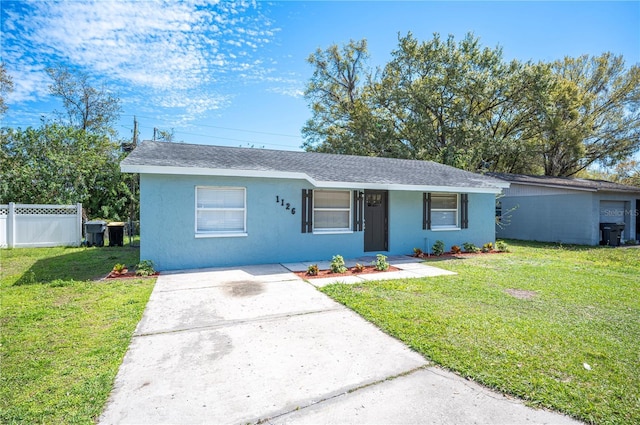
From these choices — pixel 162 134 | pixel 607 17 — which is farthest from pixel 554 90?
pixel 162 134

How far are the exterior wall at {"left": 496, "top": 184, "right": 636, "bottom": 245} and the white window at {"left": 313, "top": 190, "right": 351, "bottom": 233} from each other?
11.1 meters

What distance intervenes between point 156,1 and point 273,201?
20.3 feet

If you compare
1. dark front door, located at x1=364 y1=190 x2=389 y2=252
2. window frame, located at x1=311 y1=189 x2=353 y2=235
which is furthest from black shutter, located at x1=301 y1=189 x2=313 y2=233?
dark front door, located at x1=364 y1=190 x2=389 y2=252

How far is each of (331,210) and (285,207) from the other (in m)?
1.60

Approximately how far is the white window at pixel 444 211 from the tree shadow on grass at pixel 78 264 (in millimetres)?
9891

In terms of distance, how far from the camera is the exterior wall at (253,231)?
7.96 m

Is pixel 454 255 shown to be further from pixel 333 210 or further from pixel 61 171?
pixel 61 171

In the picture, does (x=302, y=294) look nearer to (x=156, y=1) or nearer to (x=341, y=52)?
(x=156, y=1)

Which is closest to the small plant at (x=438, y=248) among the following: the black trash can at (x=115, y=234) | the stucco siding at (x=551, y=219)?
the stucco siding at (x=551, y=219)

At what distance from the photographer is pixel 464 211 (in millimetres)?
12070

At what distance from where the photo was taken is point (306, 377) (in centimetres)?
312

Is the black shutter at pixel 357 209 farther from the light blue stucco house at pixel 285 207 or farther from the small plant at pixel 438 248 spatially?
the small plant at pixel 438 248

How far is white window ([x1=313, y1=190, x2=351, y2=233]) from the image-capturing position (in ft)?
32.5

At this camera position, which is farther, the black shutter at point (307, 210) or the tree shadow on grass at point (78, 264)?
the black shutter at point (307, 210)
